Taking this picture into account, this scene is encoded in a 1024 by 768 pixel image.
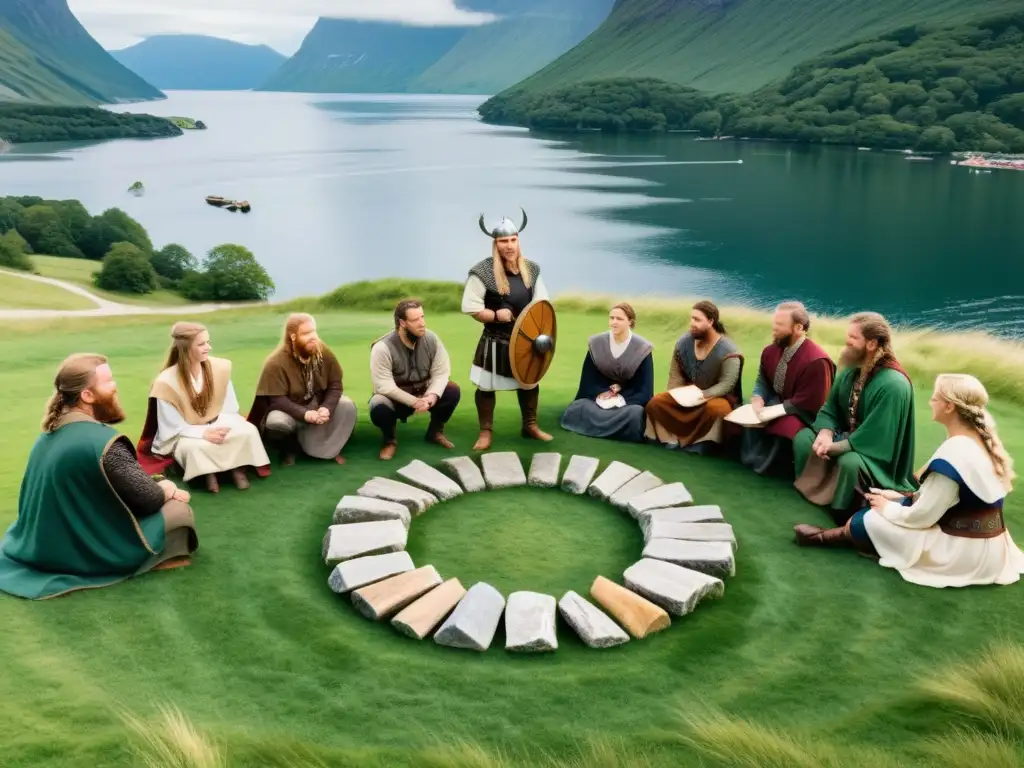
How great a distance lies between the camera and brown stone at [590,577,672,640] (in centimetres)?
505

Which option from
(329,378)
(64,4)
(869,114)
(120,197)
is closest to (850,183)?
(869,114)

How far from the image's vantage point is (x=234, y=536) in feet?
20.2

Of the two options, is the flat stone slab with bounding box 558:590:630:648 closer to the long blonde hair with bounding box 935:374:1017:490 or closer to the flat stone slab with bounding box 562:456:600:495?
the flat stone slab with bounding box 562:456:600:495

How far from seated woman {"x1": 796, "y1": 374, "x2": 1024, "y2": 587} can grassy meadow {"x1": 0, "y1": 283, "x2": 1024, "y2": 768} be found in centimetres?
16

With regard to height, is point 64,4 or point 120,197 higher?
point 64,4

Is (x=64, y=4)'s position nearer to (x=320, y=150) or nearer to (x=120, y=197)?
(x=320, y=150)

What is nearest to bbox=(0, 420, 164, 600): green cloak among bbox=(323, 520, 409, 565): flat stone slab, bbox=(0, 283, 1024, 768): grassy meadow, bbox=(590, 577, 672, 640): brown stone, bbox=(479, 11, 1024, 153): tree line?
bbox=(0, 283, 1024, 768): grassy meadow

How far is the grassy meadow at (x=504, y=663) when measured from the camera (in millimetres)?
3938

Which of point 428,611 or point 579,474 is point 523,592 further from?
point 579,474

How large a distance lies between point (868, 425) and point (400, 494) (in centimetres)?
369

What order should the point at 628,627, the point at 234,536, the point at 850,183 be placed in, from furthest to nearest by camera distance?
the point at 850,183
the point at 234,536
the point at 628,627

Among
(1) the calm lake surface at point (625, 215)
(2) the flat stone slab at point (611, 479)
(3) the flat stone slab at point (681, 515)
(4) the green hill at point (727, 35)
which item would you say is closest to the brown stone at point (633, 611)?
(3) the flat stone slab at point (681, 515)

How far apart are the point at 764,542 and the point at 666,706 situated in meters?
2.26

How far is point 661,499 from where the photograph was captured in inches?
263
